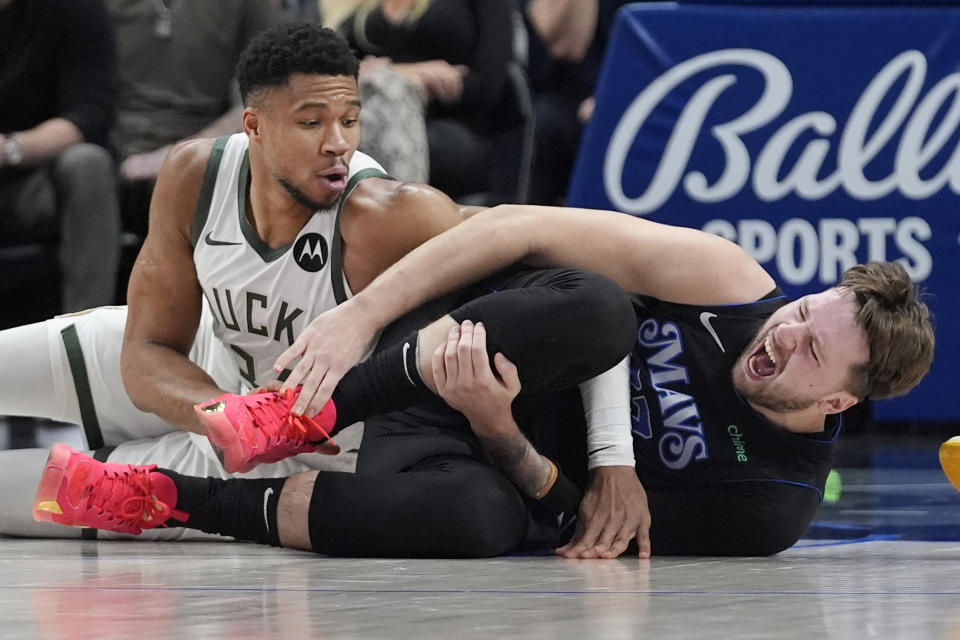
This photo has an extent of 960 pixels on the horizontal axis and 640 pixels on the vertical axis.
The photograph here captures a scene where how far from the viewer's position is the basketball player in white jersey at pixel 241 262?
3.05m

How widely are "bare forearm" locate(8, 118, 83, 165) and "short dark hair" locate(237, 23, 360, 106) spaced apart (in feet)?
6.86

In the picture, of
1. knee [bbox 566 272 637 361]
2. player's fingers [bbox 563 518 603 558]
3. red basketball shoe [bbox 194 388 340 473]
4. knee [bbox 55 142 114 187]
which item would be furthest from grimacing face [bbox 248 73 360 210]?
knee [bbox 55 142 114 187]

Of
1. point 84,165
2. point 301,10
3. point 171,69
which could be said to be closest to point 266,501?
point 84,165

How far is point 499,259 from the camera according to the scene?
299 centimetres

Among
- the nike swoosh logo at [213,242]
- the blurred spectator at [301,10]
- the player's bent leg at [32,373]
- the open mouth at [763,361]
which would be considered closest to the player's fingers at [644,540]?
the open mouth at [763,361]

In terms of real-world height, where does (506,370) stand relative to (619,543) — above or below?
above

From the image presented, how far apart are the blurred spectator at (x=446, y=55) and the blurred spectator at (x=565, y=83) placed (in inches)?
15.0

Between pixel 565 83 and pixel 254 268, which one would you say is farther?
pixel 565 83

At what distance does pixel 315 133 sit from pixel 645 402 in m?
0.82

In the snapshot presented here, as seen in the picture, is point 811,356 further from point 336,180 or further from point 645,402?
point 336,180

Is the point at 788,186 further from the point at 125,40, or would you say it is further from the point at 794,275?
the point at 125,40

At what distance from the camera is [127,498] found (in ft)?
9.28

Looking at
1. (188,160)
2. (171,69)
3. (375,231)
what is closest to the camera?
(375,231)

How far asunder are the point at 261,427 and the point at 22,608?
0.67 meters
